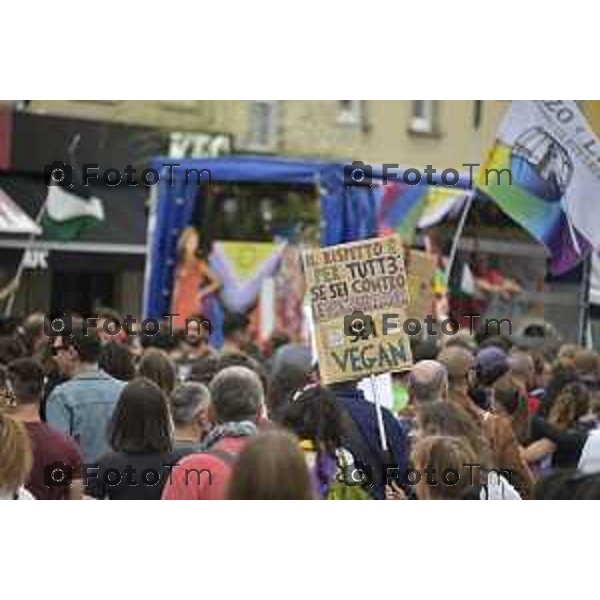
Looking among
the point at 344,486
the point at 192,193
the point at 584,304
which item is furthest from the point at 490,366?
the point at 192,193

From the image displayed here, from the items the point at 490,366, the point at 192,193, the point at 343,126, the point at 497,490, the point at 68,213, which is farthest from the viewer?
the point at 343,126

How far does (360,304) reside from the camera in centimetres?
683

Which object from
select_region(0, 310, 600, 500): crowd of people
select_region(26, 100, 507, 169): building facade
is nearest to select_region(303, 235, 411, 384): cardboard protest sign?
select_region(0, 310, 600, 500): crowd of people

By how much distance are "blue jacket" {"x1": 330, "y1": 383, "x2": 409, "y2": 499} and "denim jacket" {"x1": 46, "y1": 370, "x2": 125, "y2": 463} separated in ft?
3.56

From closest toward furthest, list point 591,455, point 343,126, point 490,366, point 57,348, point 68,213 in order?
point 591,455 → point 57,348 → point 490,366 → point 68,213 → point 343,126

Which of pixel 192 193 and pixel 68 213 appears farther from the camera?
pixel 68 213

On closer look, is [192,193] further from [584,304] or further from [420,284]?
[584,304]

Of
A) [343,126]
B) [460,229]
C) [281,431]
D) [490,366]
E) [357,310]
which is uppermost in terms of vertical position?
[343,126]

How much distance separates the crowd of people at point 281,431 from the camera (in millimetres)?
5105

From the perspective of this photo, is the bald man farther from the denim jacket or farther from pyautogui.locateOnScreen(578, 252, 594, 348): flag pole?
pyautogui.locateOnScreen(578, 252, 594, 348): flag pole

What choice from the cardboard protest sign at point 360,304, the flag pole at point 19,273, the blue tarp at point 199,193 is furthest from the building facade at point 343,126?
the cardboard protest sign at point 360,304

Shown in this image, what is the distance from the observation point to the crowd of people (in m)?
5.11

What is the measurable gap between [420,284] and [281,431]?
4749 mm

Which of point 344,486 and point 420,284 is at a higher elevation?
point 420,284
